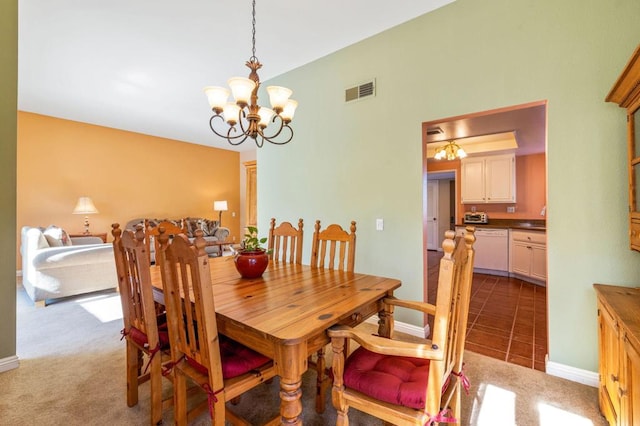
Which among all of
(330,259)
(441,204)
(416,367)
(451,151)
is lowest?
(416,367)

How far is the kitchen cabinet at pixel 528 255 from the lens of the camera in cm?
438

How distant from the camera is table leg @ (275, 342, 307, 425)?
3.76 ft

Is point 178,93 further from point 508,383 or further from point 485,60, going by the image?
point 508,383

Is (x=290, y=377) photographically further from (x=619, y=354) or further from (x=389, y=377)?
(x=619, y=354)

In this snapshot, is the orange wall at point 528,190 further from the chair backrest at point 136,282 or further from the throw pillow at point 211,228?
the chair backrest at point 136,282

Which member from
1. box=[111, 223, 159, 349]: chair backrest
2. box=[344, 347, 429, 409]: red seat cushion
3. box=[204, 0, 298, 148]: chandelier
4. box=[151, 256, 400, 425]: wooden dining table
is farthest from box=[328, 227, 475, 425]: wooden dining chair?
box=[204, 0, 298, 148]: chandelier

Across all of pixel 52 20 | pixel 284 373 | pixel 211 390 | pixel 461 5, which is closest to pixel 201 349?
pixel 211 390

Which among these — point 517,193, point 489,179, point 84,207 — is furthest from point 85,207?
point 517,193

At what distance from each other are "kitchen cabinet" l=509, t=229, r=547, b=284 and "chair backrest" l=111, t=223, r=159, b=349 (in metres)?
4.97

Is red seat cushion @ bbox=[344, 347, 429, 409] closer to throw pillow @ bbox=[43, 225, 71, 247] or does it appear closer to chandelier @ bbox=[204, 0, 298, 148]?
chandelier @ bbox=[204, 0, 298, 148]

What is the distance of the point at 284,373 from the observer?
115cm

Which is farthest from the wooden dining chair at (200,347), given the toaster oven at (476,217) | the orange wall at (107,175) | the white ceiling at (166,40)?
the orange wall at (107,175)

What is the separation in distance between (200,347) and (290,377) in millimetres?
404

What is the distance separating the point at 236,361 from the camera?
1344 millimetres
